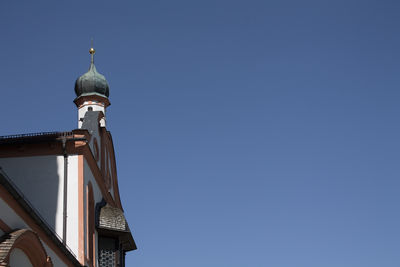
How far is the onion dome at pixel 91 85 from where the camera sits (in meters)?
41.2

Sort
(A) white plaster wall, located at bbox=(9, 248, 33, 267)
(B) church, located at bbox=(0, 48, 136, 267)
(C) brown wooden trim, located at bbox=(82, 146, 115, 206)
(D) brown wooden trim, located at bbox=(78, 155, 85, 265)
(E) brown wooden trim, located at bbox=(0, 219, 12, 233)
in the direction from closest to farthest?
(E) brown wooden trim, located at bbox=(0, 219, 12, 233)
(A) white plaster wall, located at bbox=(9, 248, 33, 267)
(D) brown wooden trim, located at bbox=(78, 155, 85, 265)
(B) church, located at bbox=(0, 48, 136, 267)
(C) brown wooden trim, located at bbox=(82, 146, 115, 206)

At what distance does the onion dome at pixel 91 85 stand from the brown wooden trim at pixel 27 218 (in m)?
23.9

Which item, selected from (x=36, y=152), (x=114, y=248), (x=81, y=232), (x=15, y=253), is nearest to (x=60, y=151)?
(x=36, y=152)

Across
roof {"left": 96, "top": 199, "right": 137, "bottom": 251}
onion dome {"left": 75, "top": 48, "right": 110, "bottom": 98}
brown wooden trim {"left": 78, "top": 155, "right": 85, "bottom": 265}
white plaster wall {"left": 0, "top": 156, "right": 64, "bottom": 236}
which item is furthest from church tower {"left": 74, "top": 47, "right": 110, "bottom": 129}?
brown wooden trim {"left": 78, "top": 155, "right": 85, "bottom": 265}

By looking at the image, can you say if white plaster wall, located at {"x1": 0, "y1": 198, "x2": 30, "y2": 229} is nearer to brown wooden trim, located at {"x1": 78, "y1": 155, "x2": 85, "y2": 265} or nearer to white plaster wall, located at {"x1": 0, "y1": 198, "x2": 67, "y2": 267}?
white plaster wall, located at {"x1": 0, "y1": 198, "x2": 67, "y2": 267}

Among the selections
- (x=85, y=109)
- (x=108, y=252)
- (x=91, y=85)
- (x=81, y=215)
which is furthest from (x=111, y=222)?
(x=91, y=85)

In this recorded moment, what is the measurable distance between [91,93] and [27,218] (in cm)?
2626

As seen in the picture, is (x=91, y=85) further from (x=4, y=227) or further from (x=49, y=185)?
(x=4, y=227)

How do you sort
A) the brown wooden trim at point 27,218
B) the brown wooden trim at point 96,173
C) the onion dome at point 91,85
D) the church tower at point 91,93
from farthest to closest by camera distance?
the onion dome at point 91,85
the church tower at point 91,93
the brown wooden trim at point 96,173
the brown wooden trim at point 27,218

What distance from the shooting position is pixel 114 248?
25.7 meters

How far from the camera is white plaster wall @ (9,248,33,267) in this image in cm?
1433

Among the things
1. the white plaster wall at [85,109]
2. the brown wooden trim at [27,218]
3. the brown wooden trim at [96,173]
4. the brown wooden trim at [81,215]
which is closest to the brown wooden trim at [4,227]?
the brown wooden trim at [27,218]

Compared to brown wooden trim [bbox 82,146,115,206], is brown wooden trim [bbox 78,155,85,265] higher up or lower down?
lower down

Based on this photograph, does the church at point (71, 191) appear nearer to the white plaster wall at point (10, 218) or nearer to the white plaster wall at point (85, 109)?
the white plaster wall at point (10, 218)
